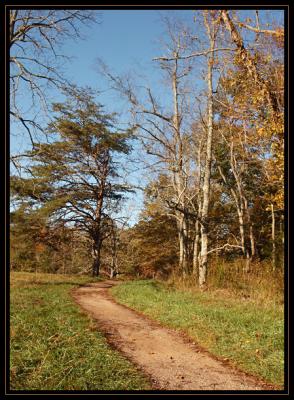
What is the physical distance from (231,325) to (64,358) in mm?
3844

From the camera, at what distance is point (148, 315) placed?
9945 millimetres

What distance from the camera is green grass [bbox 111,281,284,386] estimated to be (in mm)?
5871

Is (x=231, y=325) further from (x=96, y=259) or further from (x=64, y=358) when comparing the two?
(x=96, y=259)

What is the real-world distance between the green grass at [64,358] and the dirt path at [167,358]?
13.3 inches

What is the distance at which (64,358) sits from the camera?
5480 mm

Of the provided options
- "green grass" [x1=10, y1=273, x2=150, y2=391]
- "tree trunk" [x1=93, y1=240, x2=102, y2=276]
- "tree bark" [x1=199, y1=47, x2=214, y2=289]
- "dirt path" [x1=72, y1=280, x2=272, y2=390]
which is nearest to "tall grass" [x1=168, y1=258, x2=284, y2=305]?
"tree bark" [x1=199, y1=47, x2=214, y2=289]

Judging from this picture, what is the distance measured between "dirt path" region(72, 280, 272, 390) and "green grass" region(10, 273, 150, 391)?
337 millimetres

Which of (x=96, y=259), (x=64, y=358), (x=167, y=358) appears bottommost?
(x=96, y=259)

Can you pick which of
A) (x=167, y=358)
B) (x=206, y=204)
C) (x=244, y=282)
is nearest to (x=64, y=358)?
(x=167, y=358)

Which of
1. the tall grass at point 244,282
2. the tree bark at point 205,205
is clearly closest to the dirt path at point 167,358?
the tall grass at point 244,282
